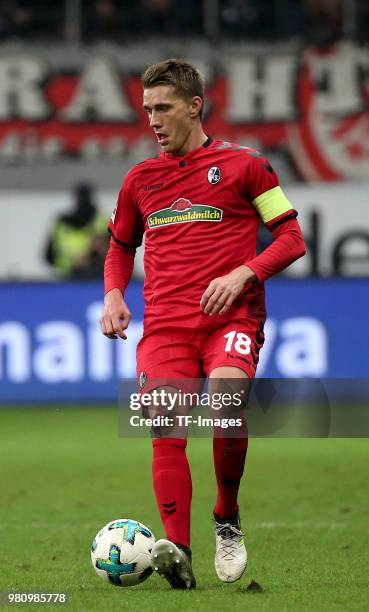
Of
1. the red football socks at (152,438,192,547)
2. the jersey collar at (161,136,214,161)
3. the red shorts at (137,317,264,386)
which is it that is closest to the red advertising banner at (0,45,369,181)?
the jersey collar at (161,136,214,161)

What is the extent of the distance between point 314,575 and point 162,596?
863 millimetres

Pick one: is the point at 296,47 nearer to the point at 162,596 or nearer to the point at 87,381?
the point at 87,381

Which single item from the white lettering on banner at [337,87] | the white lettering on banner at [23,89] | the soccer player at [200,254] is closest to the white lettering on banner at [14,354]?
the white lettering on banner at [23,89]

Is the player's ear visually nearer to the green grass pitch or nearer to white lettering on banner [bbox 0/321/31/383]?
the green grass pitch

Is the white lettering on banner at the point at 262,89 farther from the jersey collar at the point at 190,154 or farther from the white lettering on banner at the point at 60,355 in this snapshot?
the jersey collar at the point at 190,154

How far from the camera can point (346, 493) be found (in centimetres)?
857

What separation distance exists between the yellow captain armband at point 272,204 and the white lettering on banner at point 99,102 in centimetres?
1316

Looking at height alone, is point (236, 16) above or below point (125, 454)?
above

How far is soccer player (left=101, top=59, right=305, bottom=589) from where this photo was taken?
542 centimetres

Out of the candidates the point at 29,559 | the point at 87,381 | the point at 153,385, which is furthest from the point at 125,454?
the point at 153,385

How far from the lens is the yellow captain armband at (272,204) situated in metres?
5.54

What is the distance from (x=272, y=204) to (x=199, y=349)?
0.64m

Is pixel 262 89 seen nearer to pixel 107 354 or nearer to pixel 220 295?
pixel 107 354

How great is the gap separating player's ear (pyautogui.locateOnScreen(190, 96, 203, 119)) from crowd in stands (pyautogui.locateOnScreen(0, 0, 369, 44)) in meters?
12.6
